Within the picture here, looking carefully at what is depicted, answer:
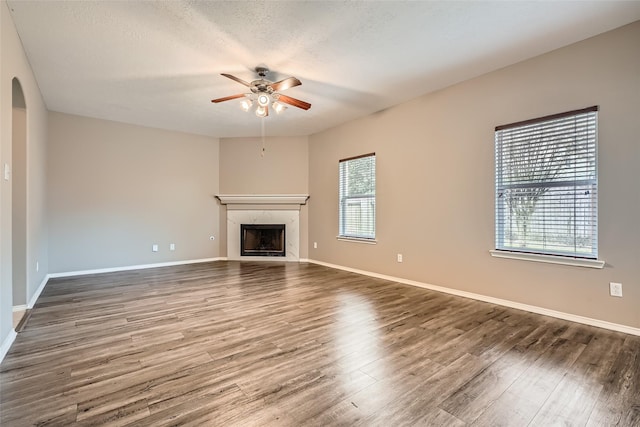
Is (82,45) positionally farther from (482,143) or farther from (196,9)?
(482,143)

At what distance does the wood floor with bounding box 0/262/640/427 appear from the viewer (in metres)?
1.57

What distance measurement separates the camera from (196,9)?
2365 mm

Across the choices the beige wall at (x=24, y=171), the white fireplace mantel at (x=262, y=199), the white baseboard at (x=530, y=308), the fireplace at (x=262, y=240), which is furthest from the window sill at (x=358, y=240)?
the beige wall at (x=24, y=171)

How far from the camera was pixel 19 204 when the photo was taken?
3238 mm

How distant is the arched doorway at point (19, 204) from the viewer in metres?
3.17

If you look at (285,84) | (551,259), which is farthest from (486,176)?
(285,84)

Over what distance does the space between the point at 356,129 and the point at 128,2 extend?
366 centimetres

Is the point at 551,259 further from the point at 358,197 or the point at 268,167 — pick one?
the point at 268,167

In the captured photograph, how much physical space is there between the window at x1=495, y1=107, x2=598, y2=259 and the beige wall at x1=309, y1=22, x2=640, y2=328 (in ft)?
0.28

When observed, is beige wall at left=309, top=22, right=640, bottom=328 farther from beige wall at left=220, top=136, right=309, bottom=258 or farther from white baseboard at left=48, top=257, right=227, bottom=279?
white baseboard at left=48, top=257, right=227, bottom=279

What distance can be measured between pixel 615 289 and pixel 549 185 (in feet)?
3.57

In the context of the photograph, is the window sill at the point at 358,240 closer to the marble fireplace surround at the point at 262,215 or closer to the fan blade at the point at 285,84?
the marble fireplace surround at the point at 262,215

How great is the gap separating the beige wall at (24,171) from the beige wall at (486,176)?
168 inches

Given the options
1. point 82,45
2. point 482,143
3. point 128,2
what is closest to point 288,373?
point 128,2
